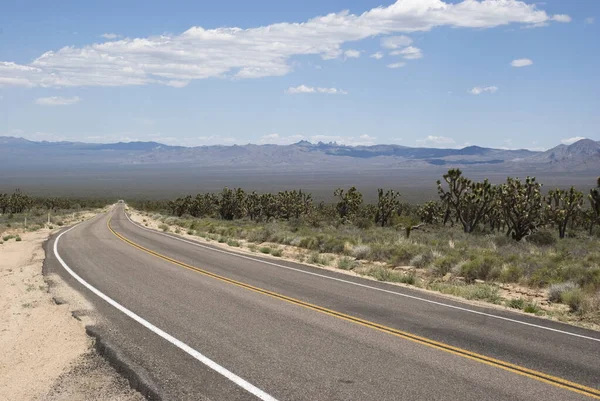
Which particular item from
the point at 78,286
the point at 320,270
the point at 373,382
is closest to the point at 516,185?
the point at 320,270

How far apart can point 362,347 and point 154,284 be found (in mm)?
8069

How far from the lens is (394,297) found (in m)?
13.5

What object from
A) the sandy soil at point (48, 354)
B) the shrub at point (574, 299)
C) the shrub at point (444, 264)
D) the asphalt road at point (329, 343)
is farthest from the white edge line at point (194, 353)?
the shrub at point (444, 264)

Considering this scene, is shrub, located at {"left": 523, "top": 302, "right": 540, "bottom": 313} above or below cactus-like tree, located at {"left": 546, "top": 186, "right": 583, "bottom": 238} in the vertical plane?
above

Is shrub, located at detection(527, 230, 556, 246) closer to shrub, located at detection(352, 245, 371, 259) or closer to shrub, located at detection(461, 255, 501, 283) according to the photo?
shrub, located at detection(352, 245, 371, 259)

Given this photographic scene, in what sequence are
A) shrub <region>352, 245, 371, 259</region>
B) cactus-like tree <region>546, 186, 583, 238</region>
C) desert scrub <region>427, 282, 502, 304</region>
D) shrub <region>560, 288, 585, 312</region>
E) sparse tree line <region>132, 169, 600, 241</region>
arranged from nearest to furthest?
shrub <region>560, 288, 585, 312</region>, desert scrub <region>427, 282, 502, 304</region>, shrub <region>352, 245, 371, 259</region>, sparse tree line <region>132, 169, 600, 241</region>, cactus-like tree <region>546, 186, 583, 238</region>

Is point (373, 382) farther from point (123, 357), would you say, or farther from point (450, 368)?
point (123, 357)

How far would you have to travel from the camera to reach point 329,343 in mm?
9133

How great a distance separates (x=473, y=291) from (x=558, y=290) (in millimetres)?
2184

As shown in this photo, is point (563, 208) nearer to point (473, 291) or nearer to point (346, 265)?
point (346, 265)

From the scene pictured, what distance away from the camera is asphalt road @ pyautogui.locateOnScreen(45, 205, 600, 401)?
7184 mm

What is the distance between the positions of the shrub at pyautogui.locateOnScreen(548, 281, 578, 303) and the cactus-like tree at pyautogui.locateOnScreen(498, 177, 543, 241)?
83.7ft

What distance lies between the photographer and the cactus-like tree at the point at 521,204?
A: 39375mm

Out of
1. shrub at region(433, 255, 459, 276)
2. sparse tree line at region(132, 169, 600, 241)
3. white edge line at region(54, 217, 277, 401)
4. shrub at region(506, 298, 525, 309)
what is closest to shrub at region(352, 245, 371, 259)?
shrub at region(433, 255, 459, 276)
